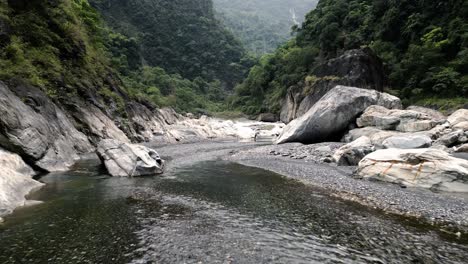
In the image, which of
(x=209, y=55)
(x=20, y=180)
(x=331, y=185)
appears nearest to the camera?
(x=20, y=180)

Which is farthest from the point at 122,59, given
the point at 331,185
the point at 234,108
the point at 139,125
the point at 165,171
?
the point at 331,185

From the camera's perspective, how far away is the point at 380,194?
12.2 meters

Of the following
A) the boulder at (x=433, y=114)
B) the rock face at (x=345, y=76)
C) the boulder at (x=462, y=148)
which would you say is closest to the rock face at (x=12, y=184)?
the boulder at (x=462, y=148)

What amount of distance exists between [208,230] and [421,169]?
1015 cm

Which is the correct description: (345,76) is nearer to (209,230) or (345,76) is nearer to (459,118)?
(459,118)

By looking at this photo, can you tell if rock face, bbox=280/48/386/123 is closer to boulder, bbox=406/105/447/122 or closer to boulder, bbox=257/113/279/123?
boulder, bbox=406/105/447/122

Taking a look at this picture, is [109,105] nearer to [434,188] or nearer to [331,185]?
[331,185]

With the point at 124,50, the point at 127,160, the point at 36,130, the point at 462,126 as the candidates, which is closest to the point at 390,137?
the point at 462,126

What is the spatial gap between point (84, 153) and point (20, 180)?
35.2 ft

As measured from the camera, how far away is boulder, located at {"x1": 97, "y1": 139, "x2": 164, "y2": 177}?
16.6 meters

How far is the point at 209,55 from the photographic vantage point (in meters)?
136

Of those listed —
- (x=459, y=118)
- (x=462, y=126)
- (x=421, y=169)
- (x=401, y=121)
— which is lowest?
(x=421, y=169)

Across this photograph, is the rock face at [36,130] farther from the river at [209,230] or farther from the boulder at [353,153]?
the boulder at [353,153]

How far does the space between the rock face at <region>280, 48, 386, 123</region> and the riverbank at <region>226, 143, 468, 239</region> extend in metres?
30.6
